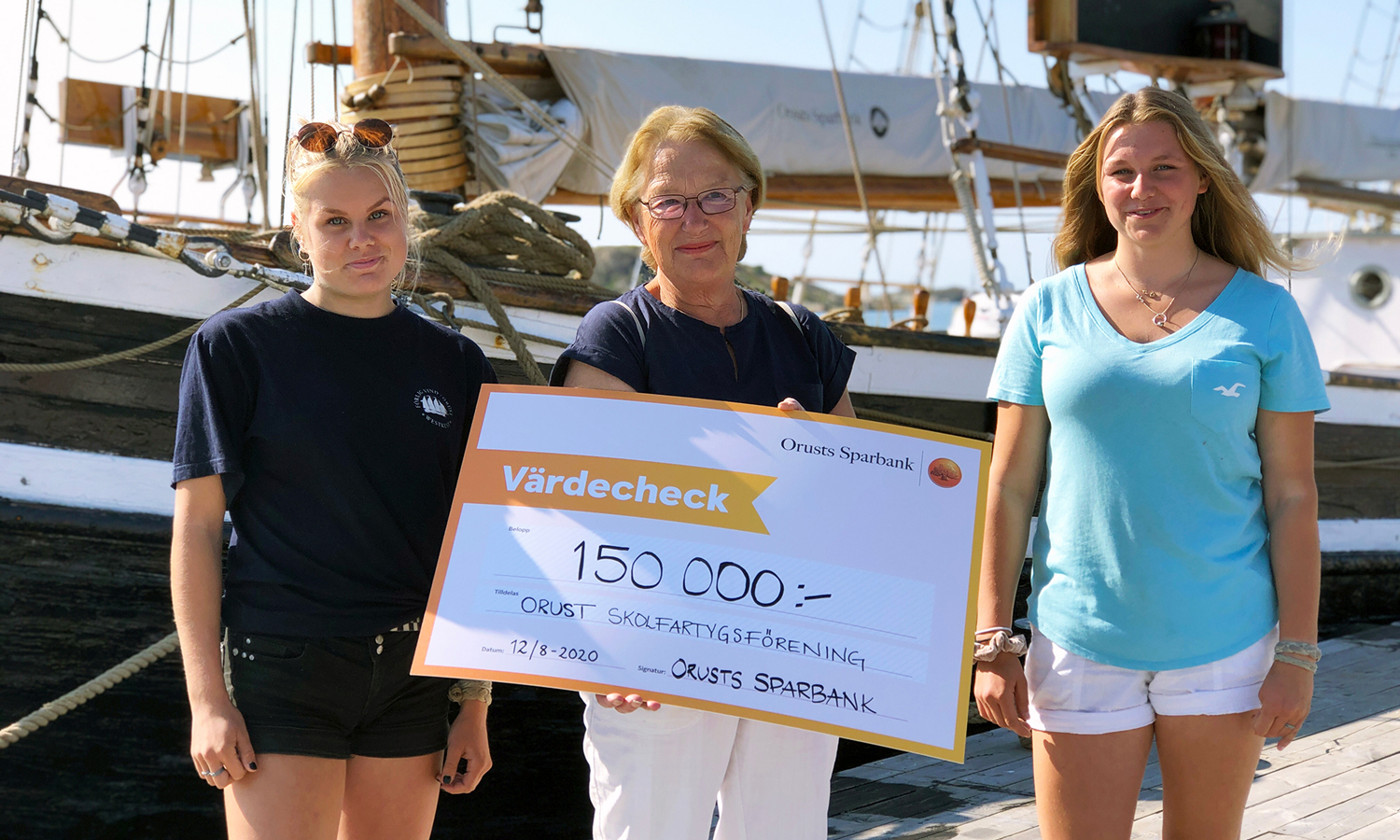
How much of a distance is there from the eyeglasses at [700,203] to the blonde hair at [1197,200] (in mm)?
624

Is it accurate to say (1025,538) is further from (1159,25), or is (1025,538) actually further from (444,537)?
(1159,25)

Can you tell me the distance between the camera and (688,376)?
71.6 inches

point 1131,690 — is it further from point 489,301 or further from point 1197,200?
point 489,301

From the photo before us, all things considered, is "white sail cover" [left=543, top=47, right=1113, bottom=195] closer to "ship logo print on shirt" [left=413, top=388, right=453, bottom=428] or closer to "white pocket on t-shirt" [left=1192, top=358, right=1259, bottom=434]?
"ship logo print on shirt" [left=413, top=388, right=453, bottom=428]

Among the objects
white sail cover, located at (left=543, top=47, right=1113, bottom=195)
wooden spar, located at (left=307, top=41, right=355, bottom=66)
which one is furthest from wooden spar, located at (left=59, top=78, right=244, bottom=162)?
white sail cover, located at (left=543, top=47, right=1113, bottom=195)

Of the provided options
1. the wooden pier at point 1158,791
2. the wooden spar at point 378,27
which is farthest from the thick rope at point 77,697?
the wooden spar at point 378,27

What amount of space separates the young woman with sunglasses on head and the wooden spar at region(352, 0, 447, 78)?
3848 mm

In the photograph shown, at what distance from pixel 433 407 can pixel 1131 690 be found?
1.17m

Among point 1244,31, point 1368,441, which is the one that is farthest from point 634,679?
point 1244,31

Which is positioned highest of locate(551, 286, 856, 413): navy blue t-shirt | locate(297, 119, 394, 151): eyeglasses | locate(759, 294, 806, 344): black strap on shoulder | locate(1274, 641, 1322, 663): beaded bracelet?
locate(297, 119, 394, 151): eyeglasses

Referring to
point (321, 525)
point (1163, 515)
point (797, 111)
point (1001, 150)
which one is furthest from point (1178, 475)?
point (797, 111)

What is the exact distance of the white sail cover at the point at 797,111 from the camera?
257 inches

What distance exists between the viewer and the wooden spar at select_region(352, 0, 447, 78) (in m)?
5.35

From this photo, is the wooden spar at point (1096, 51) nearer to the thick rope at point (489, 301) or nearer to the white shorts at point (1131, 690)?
the thick rope at point (489, 301)
